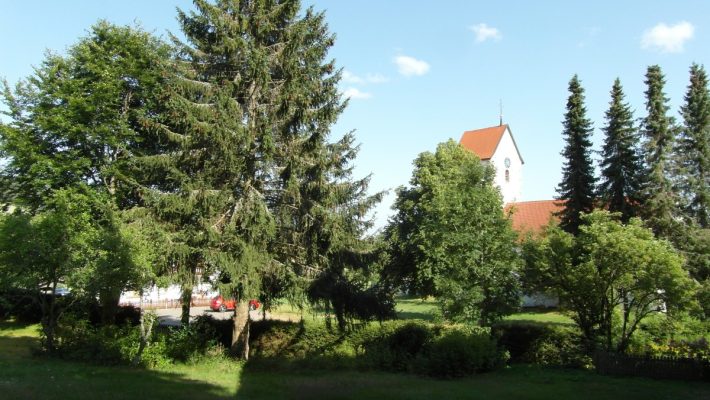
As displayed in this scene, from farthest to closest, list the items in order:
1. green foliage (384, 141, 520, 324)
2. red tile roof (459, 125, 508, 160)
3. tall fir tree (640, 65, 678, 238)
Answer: red tile roof (459, 125, 508, 160) < tall fir tree (640, 65, 678, 238) < green foliage (384, 141, 520, 324)

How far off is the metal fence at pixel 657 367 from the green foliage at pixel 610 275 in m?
1.16

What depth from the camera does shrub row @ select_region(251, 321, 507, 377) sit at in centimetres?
1561

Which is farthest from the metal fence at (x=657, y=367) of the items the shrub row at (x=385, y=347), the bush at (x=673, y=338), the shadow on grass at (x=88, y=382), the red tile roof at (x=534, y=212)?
the red tile roof at (x=534, y=212)

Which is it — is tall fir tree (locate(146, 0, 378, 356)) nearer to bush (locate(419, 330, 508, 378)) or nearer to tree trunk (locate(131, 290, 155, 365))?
tree trunk (locate(131, 290, 155, 365))

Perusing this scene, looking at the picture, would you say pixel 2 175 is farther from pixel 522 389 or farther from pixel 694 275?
pixel 694 275

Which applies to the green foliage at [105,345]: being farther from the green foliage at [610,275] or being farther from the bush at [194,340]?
the green foliage at [610,275]

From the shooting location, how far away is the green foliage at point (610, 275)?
15.2 m

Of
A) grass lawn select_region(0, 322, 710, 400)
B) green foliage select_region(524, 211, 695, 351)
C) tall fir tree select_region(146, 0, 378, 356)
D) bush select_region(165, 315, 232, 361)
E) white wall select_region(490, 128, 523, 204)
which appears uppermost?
white wall select_region(490, 128, 523, 204)

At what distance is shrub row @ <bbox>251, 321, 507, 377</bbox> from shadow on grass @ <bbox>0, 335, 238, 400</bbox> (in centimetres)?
429

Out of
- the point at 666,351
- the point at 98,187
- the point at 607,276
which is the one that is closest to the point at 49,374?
the point at 98,187

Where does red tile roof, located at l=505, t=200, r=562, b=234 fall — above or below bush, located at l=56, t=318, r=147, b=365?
above

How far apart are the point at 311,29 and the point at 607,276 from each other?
1335 cm

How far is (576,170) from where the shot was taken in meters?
31.0

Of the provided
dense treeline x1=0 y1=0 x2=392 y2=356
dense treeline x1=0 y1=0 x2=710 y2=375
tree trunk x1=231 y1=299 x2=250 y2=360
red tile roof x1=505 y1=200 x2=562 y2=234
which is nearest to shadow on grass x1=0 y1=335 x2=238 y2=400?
dense treeline x1=0 y1=0 x2=710 y2=375
